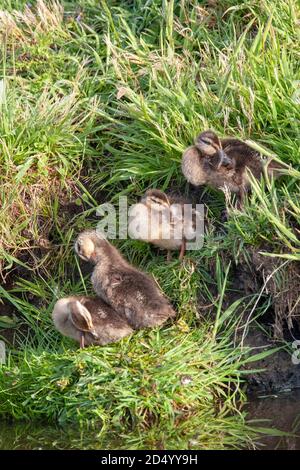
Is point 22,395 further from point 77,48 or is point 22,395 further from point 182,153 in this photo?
point 77,48

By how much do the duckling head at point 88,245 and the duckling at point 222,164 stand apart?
2.46 feet

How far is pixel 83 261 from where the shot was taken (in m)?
8.70

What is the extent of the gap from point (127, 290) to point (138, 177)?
1.22 meters

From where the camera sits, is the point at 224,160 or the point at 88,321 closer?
the point at 88,321

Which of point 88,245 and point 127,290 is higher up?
point 88,245

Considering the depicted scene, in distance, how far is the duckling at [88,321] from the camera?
775cm

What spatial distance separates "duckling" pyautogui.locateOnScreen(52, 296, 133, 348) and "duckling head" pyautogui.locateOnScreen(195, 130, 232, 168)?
4.02 feet

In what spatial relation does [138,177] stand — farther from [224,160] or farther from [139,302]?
[139,302]

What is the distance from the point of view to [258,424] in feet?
24.3

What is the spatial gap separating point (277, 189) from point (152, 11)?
2.28 meters

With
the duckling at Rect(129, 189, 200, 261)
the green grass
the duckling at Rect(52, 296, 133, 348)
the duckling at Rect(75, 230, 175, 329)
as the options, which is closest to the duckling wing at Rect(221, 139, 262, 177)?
the green grass

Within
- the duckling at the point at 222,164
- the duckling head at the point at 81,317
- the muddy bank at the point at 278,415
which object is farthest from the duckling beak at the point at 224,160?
the muddy bank at the point at 278,415

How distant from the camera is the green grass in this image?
299 inches

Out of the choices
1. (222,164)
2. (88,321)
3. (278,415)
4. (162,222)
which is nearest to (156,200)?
(162,222)
